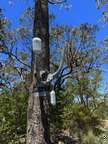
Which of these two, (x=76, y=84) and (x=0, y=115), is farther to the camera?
→ (x=76, y=84)

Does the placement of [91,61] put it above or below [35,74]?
above

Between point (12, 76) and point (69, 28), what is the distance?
5698 millimetres

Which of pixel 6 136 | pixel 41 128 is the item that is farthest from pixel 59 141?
pixel 41 128

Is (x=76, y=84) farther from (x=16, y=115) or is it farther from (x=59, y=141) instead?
(x=16, y=115)

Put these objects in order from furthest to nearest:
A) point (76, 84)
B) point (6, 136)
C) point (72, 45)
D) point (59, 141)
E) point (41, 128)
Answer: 1. point (76, 84)
2. point (72, 45)
3. point (59, 141)
4. point (6, 136)
5. point (41, 128)

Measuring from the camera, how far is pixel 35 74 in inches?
365

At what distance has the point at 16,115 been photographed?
20719 mm

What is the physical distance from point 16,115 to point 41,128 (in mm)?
11624

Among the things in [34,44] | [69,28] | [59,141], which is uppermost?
[69,28]

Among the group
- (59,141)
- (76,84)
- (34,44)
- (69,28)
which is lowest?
(59,141)

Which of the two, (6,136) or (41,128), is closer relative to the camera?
(41,128)

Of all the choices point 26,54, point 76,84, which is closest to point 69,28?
point 26,54

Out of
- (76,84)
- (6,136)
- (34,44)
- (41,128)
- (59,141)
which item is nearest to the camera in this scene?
(34,44)

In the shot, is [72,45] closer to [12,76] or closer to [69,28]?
[69,28]
